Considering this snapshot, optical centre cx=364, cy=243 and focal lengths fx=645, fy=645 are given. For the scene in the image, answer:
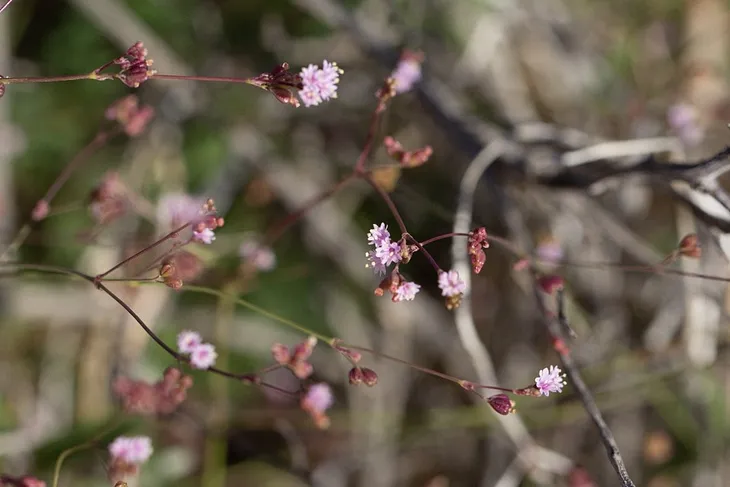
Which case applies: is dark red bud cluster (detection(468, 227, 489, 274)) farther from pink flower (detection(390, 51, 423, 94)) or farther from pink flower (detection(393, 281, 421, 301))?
pink flower (detection(390, 51, 423, 94))

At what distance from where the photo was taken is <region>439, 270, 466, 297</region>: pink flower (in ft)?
3.57

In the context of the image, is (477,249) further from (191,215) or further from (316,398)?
(191,215)

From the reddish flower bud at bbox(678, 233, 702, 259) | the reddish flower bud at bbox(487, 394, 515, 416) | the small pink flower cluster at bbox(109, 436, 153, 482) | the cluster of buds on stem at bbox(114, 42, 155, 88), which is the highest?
the cluster of buds on stem at bbox(114, 42, 155, 88)

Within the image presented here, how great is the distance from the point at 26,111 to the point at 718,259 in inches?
92.7

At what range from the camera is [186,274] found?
4.95 ft

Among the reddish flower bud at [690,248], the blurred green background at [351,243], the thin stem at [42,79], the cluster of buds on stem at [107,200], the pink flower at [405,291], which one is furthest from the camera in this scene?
the blurred green background at [351,243]

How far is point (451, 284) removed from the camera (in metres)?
1.10

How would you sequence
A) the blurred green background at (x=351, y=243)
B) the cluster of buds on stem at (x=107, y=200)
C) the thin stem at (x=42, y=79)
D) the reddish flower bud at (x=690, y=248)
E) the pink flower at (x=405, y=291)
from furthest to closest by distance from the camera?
the blurred green background at (x=351, y=243), the cluster of buds on stem at (x=107, y=200), the reddish flower bud at (x=690, y=248), the pink flower at (x=405, y=291), the thin stem at (x=42, y=79)

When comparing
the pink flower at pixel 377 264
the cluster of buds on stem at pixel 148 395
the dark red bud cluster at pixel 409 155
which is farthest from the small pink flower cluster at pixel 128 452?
the dark red bud cluster at pixel 409 155

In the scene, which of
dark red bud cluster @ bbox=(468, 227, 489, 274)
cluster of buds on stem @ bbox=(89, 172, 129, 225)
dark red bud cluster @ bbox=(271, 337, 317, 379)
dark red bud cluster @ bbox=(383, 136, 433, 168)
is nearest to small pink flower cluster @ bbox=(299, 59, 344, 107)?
dark red bud cluster @ bbox=(383, 136, 433, 168)

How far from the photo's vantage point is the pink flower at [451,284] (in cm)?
109

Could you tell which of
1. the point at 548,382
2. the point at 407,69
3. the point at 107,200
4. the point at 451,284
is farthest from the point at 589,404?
the point at 107,200

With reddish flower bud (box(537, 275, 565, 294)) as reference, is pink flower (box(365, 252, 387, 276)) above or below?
below

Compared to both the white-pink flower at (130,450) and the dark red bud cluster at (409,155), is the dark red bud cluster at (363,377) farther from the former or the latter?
the white-pink flower at (130,450)
